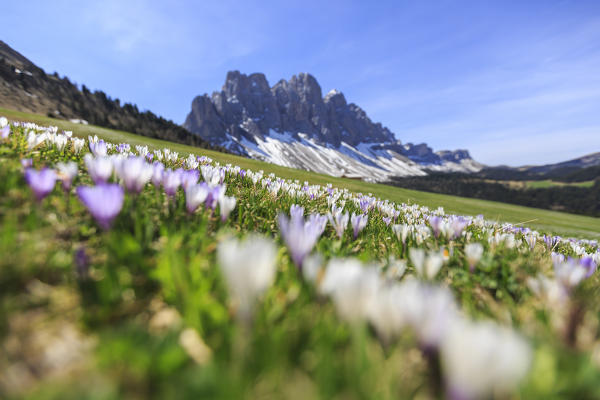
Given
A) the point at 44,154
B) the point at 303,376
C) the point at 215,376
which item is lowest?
the point at 303,376

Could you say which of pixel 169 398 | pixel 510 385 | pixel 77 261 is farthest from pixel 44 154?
pixel 510 385

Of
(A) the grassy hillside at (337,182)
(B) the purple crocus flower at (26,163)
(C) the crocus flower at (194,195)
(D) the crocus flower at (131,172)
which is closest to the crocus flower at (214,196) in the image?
(C) the crocus flower at (194,195)

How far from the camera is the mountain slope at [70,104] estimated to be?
184ft

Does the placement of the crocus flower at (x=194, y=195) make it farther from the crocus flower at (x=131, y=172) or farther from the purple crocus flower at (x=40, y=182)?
the purple crocus flower at (x=40, y=182)

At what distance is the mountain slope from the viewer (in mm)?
55938

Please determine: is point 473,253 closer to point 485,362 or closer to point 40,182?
point 485,362

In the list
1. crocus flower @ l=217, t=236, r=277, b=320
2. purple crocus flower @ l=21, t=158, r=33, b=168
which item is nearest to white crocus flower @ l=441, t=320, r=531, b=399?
crocus flower @ l=217, t=236, r=277, b=320

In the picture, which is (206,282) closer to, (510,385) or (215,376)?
(215,376)

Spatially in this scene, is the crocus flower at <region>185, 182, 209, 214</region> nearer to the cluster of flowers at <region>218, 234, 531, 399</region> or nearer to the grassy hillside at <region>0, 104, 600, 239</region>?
the cluster of flowers at <region>218, 234, 531, 399</region>

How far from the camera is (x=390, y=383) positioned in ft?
3.11

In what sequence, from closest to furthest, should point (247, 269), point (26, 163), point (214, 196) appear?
point (247, 269), point (26, 163), point (214, 196)

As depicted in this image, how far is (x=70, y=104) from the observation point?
74.8 meters

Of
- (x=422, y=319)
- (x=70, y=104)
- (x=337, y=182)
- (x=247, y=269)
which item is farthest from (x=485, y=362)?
(x=70, y=104)

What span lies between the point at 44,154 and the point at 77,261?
2860 mm
